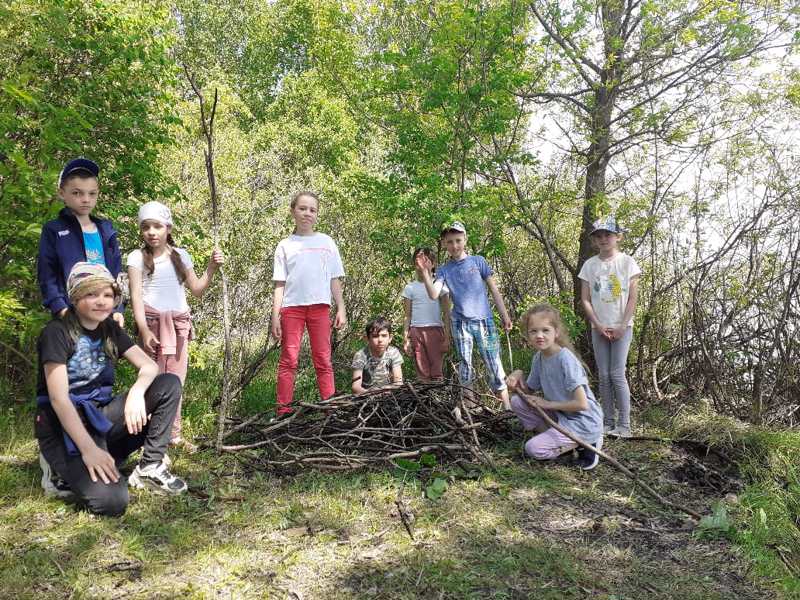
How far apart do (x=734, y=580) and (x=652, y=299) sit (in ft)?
12.2

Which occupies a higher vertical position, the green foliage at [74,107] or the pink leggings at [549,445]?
the green foliage at [74,107]

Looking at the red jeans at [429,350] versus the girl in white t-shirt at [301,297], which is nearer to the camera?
the girl in white t-shirt at [301,297]

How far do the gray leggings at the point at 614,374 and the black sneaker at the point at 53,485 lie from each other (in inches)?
150

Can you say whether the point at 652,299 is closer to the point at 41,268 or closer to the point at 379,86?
the point at 379,86

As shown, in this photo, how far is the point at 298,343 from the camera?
441 cm

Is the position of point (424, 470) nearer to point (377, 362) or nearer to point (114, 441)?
point (377, 362)

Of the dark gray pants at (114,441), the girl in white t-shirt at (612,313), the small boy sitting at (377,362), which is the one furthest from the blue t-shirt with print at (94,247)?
the girl in white t-shirt at (612,313)

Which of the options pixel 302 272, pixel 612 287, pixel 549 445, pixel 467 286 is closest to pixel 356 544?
pixel 549 445

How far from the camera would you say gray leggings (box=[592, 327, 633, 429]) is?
177 inches

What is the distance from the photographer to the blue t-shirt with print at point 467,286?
4.81m

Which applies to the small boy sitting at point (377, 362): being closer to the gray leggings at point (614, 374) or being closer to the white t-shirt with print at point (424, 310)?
→ the white t-shirt with print at point (424, 310)

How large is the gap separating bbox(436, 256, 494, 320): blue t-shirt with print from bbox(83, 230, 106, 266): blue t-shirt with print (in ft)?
8.49

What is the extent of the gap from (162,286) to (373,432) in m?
1.77

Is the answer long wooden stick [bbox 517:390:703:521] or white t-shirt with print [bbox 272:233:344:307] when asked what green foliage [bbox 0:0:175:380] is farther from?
long wooden stick [bbox 517:390:703:521]
